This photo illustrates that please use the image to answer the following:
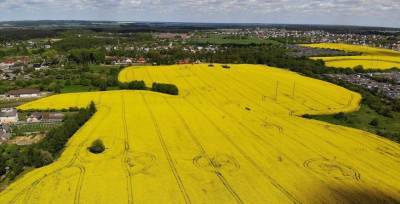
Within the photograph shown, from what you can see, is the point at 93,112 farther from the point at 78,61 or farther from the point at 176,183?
the point at 78,61

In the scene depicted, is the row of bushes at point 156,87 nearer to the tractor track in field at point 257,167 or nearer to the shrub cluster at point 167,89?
the shrub cluster at point 167,89

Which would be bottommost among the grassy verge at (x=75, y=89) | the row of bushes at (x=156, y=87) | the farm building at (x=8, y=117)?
the grassy verge at (x=75, y=89)

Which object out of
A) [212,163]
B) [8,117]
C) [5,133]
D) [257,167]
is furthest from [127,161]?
[8,117]

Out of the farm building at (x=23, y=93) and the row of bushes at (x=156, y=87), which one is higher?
the row of bushes at (x=156, y=87)

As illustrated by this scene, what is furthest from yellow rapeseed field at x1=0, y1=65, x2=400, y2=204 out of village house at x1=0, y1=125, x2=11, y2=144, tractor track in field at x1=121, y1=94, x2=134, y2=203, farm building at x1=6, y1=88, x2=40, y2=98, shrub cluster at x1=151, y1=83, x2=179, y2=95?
village house at x1=0, y1=125, x2=11, y2=144

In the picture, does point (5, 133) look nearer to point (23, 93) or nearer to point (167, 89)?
point (23, 93)

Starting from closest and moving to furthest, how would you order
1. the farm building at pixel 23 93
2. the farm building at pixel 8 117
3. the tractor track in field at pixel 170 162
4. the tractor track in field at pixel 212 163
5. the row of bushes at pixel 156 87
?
the tractor track in field at pixel 170 162, the tractor track in field at pixel 212 163, the farm building at pixel 8 117, the row of bushes at pixel 156 87, the farm building at pixel 23 93

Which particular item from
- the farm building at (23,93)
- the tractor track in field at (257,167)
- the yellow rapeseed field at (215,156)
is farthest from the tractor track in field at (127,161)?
the farm building at (23,93)
